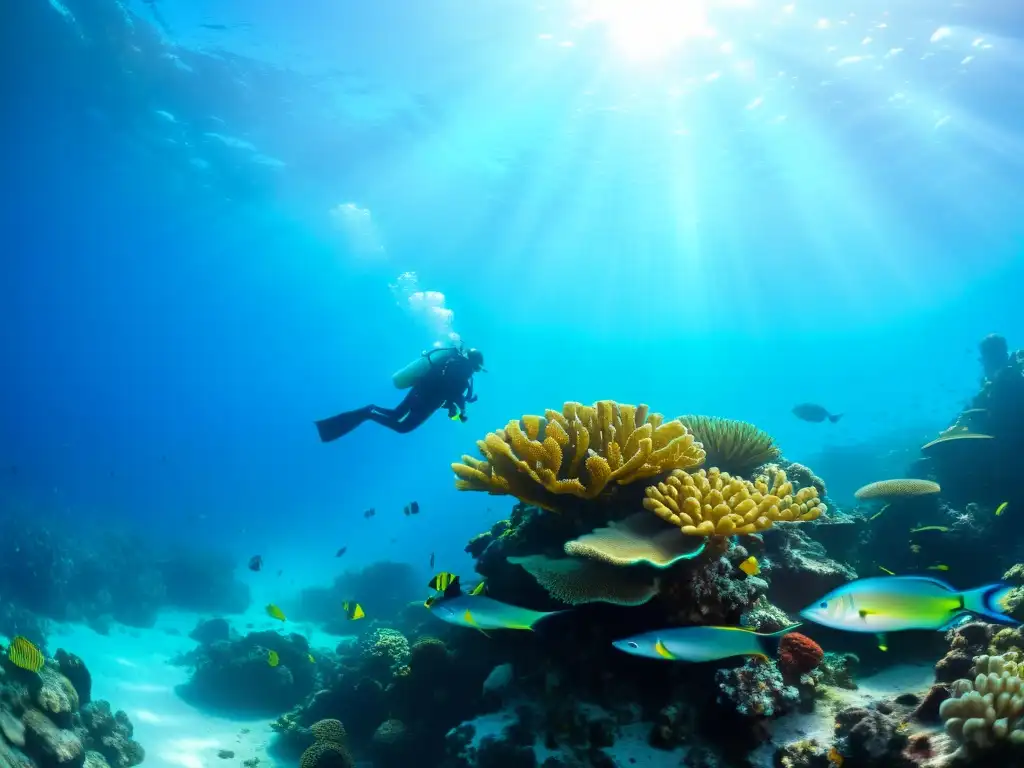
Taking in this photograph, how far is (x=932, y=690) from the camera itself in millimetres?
3223

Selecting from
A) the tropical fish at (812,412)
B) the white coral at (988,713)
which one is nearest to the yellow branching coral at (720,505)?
the white coral at (988,713)

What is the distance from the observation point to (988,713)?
2.66 m

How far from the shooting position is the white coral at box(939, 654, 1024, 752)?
2607 mm

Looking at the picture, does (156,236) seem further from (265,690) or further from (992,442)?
(992,442)

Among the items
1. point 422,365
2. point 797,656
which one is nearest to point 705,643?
point 797,656

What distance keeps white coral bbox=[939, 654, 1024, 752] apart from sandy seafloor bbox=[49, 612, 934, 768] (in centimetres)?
99

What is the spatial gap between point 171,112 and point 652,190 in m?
29.6

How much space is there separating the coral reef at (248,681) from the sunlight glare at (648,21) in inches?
1017

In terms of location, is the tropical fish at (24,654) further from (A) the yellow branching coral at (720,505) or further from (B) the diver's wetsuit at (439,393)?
(A) the yellow branching coral at (720,505)

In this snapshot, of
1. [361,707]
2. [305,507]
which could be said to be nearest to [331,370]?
[305,507]

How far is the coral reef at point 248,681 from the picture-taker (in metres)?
12.4

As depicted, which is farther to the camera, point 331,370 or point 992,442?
point 331,370

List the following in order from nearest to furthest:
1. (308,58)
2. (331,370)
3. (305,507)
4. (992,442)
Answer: (992,442) < (308,58) < (305,507) < (331,370)

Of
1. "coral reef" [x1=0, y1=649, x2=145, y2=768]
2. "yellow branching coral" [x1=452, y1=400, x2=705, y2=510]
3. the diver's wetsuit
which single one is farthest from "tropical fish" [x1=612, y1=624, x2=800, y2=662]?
"coral reef" [x1=0, y1=649, x2=145, y2=768]
